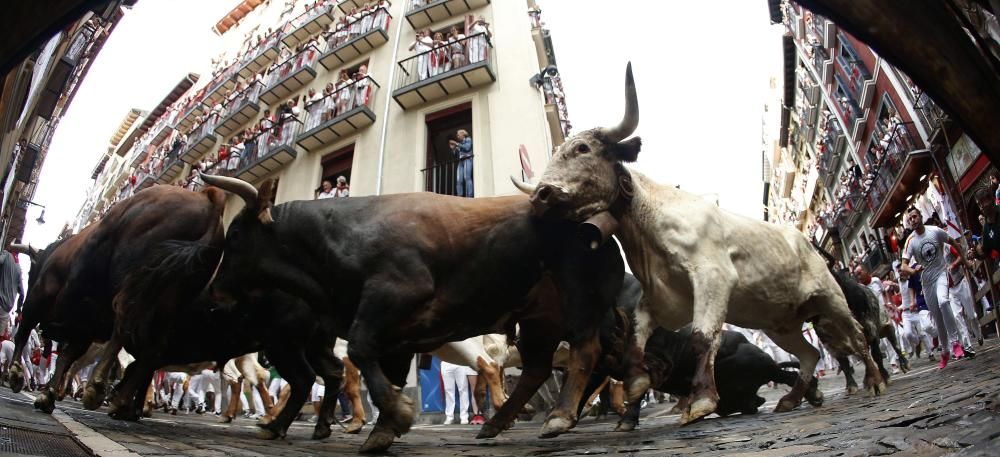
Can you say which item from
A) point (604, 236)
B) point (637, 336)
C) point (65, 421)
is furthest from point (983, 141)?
point (65, 421)

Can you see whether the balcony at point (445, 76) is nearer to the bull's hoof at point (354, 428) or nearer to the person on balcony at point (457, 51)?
the person on balcony at point (457, 51)

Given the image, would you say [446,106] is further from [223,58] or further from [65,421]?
[223,58]

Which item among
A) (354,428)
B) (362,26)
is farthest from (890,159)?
(354,428)

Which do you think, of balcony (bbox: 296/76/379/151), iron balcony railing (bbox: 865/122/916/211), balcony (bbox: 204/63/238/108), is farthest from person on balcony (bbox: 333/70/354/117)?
iron balcony railing (bbox: 865/122/916/211)

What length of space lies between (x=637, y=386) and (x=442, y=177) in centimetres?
1145

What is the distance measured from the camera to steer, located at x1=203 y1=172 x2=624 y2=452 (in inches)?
155

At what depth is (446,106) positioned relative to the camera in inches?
650

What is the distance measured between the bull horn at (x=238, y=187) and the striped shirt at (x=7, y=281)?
8.83 meters

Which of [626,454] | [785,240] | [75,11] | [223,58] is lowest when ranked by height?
[626,454]

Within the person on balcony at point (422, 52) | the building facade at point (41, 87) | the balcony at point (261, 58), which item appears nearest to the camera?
the building facade at point (41, 87)

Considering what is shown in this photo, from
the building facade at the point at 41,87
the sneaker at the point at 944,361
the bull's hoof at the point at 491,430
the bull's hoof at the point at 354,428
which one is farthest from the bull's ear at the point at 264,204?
the sneaker at the point at 944,361

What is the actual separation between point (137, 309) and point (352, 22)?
56.5 feet

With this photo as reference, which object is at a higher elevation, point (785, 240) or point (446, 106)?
point (446, 106)

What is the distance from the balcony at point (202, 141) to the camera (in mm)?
24312
